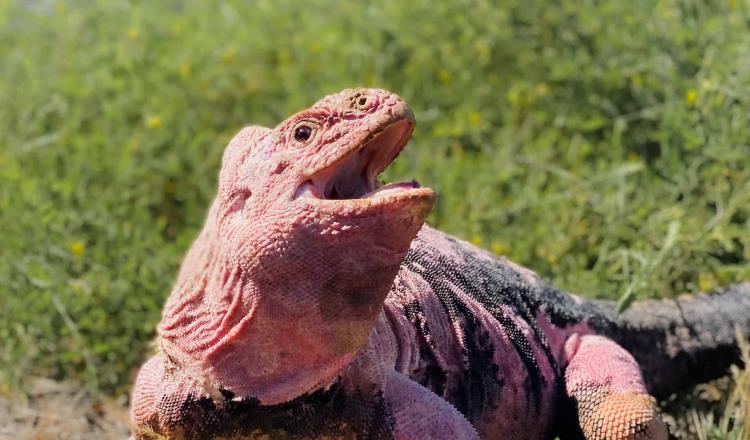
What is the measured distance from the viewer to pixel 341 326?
7.86ft

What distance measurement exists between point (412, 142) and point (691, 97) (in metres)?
1.40

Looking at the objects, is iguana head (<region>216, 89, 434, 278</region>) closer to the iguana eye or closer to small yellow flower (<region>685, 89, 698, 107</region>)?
the iguana eye

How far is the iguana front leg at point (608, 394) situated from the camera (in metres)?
3.09

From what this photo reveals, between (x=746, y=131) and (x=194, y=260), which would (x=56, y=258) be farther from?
(x=746, y=131)

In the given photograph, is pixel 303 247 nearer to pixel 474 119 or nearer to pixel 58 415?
pixel 58 415

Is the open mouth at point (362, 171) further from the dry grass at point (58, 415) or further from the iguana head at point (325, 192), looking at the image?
the dry grass at point (58, 415)

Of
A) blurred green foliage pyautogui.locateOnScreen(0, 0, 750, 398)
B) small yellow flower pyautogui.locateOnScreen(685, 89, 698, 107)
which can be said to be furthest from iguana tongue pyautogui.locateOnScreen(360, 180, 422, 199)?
small yellow flower pyautogui.locateOnScreen(685, 89, 698, 107)

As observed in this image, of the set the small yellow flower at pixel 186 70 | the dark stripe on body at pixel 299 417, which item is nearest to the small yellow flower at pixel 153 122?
the small yellow flower at pixel 186 70

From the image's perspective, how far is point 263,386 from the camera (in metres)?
2.51

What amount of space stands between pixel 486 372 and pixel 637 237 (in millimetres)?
1748

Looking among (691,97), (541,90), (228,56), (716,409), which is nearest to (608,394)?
(716,409)

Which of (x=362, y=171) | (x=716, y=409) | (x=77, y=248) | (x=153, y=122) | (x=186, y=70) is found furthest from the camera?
(x=186, y=70)

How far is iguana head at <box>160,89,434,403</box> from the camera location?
231 cm

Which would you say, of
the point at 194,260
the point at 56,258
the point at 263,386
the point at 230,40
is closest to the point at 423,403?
the point at 263,386
